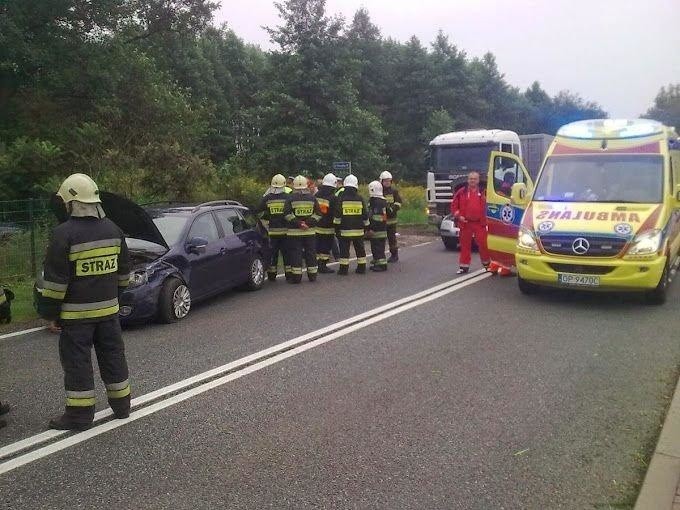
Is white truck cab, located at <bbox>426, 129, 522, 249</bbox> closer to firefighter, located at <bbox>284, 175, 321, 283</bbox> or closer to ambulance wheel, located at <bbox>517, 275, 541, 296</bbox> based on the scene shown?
firefighter, located at <bbox>284, 175, 321, 283</bbox>

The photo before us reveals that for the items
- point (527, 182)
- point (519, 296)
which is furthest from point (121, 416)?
point (527, 182)

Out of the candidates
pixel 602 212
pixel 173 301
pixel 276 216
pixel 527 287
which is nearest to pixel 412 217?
pixel 276 216

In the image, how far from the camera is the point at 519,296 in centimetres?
975

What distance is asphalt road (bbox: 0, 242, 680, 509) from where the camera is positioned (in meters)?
3.89

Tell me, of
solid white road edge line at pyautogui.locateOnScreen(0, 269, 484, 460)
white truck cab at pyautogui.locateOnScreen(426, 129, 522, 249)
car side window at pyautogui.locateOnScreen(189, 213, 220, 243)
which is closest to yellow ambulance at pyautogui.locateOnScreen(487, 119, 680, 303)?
solid white road edge line at pyautogui.locateOnScreen(0, 269, 484, 460)

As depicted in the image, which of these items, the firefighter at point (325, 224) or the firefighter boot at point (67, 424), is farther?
the firefighter at point (325, 224)

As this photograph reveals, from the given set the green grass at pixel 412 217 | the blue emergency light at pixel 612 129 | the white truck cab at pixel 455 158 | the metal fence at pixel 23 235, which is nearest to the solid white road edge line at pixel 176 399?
the blue emergency light at pixel 612 129

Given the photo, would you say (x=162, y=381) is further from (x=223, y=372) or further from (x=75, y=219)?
(x=75, y=219)

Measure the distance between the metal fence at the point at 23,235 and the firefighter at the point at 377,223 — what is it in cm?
572

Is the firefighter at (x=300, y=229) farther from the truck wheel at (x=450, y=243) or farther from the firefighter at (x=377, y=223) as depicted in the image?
the truck wheel at (x=450, y=243)

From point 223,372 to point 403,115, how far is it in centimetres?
5269

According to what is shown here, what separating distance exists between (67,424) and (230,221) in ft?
19.4

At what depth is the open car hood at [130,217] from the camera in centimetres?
722

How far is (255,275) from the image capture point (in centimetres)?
1081
